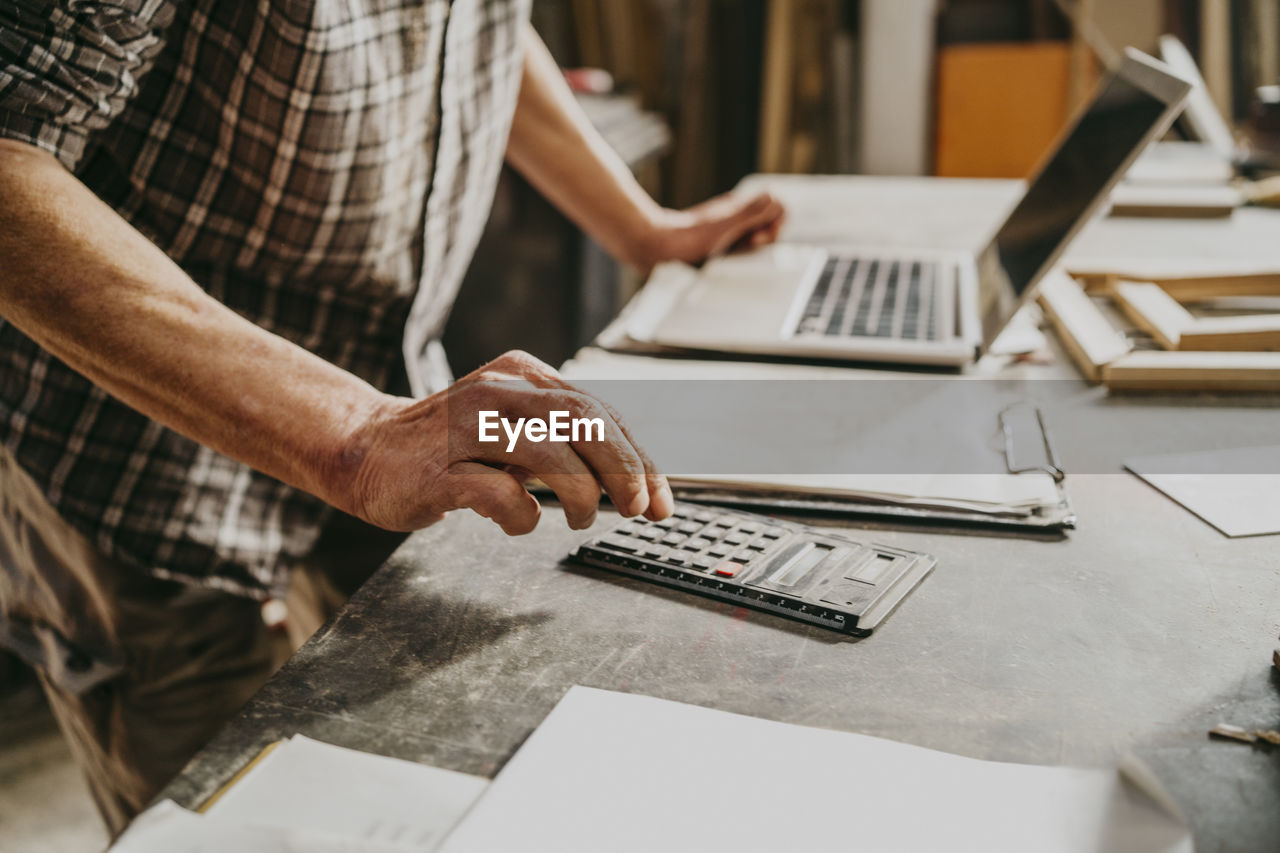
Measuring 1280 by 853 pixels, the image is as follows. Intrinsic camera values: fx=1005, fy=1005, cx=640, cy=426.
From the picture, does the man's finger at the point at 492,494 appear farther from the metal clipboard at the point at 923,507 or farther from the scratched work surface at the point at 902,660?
the metal clipboard at the point at 923,507

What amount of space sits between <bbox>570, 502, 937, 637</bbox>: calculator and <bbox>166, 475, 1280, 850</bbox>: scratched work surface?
1 centimetres

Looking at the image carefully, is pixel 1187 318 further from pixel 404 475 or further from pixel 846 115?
pixel 846 115

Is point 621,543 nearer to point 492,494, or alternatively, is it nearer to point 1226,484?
point 492,494

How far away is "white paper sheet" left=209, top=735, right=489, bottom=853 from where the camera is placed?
1.56 feet

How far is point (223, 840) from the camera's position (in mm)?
459

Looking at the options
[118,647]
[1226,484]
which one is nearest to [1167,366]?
[1226,484]

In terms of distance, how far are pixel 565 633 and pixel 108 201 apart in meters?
0.63

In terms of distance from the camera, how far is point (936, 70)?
296cm

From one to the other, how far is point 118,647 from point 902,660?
2.62ft

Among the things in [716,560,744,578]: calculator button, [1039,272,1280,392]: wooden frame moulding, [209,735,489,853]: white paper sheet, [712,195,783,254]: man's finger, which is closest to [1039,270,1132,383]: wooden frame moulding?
[1039,272,1280,392]: wooden frame moulding

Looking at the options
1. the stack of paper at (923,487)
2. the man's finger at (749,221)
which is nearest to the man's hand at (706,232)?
the man's finger at (749,221)

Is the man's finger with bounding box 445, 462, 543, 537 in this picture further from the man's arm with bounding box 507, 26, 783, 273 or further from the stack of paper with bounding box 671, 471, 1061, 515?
the man's arm with bounding box 507, 26, 783, 273

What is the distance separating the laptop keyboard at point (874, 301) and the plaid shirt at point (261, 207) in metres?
0.44

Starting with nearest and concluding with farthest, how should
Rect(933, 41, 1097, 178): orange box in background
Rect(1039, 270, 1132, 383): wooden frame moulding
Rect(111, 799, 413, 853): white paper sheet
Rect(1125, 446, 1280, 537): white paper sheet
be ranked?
1. Rect(111, 799, 413, 853): white paper sheet
2. Rect(1125, 446, 1280, 537): white paper sheet
3. Rect(1039, 270, 1132, 383): wooden frame moulding
4. Rect(933, 41, 1097, 178): orange box in background
